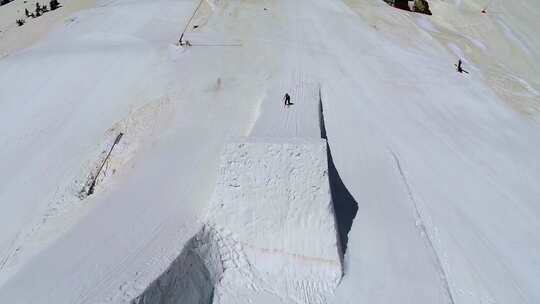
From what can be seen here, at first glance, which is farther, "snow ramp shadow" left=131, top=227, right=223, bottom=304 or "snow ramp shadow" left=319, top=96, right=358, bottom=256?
"snow ramp shadow" left=319, top=96, right=358, bottom=256

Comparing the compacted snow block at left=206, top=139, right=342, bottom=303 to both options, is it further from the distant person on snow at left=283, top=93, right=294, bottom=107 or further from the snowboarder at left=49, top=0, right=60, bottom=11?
the snowboarder at left=49, top=0, right=60, bottom=11

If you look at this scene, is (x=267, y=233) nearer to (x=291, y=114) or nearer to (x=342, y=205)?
(x=342, y=205)

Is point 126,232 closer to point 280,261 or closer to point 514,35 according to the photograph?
point 280,261

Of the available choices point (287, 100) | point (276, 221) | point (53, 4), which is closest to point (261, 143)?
point (276, 221)

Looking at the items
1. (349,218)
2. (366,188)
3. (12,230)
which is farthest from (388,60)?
(12,230)

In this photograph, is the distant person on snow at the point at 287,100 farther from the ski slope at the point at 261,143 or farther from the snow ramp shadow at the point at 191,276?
the snow ramp shadow at the point at 191,276

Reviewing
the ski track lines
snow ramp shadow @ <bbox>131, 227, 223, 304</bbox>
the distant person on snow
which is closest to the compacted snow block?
snow ramp shadow @ <bbox>131, 227, 223, 304</bbox>
